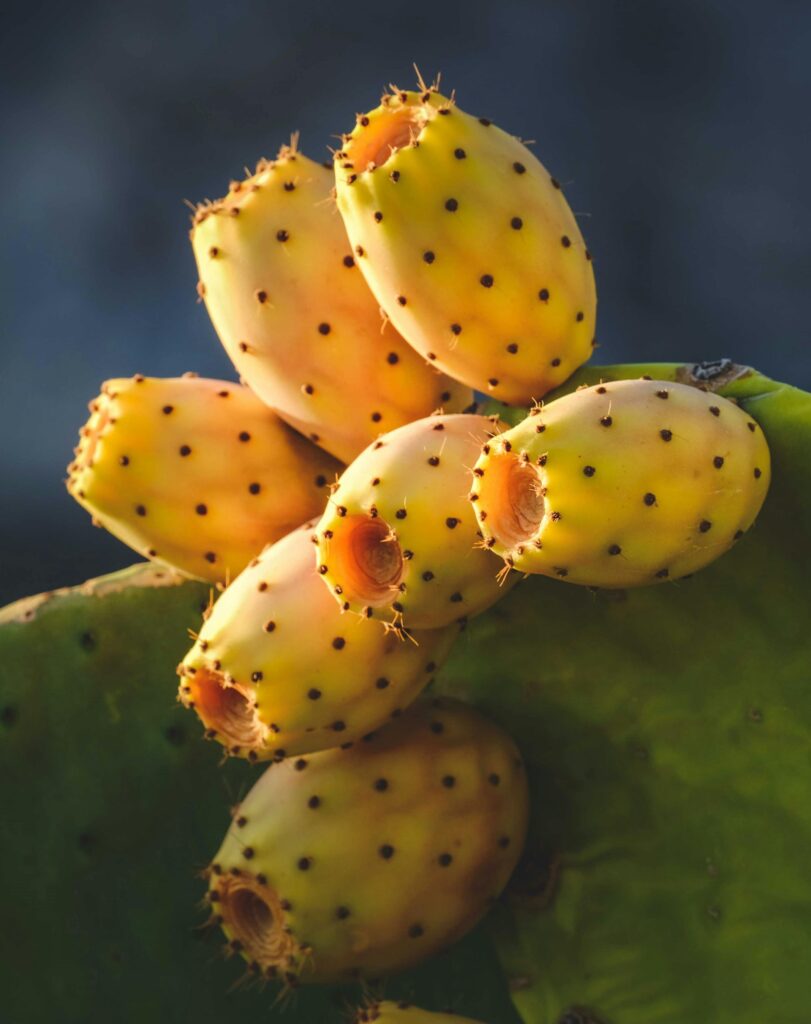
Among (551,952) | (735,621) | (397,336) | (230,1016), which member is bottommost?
(230,1016)

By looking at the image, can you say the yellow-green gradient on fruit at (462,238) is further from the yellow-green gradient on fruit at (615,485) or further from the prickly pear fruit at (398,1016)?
the prickly pear fruit at (398,1016)

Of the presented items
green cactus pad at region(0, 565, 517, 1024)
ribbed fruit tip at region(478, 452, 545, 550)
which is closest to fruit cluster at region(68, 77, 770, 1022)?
ribbed fruit tip at region(478, 452, 545, 550)

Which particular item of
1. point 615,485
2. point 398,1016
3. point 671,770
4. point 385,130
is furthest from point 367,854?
point 385,130

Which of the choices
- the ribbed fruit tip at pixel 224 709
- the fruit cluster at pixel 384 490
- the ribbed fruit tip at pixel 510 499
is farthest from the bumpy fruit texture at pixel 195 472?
the ribbed fruit tip at pixel 510 499

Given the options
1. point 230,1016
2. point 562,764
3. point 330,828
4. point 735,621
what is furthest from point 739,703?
point 230,1016

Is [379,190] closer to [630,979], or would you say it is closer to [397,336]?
[397,336]
